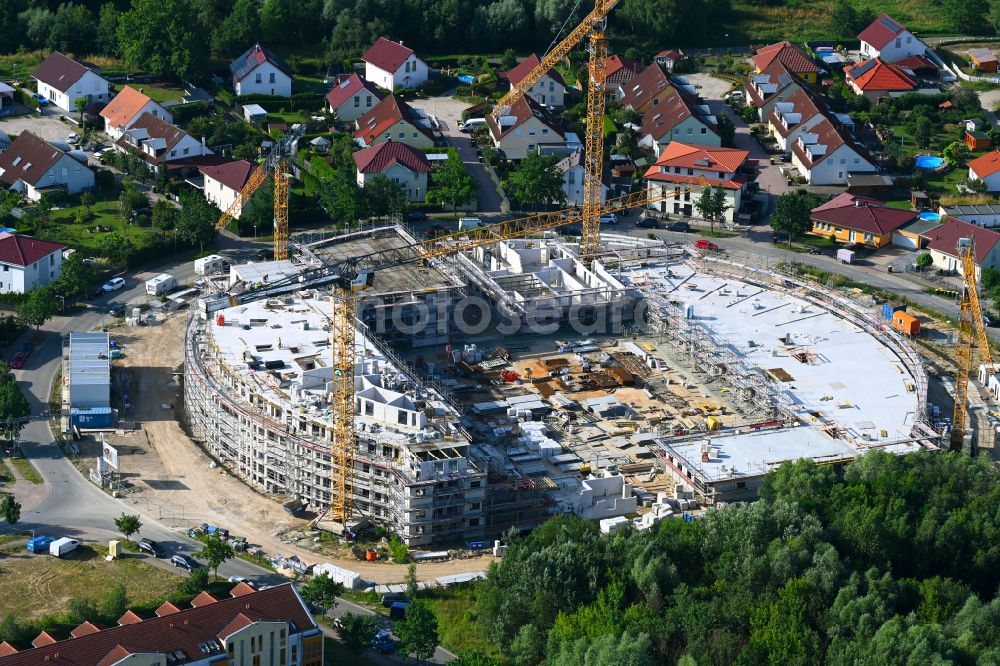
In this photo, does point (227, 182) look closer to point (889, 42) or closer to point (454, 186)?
point (454, 186)

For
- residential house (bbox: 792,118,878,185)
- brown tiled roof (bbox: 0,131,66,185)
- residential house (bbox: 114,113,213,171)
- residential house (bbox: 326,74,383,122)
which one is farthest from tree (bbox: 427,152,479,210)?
brown tiled roof (bbox: 0,131,66,185)

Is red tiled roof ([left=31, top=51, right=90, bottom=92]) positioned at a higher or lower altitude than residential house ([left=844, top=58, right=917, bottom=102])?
lower

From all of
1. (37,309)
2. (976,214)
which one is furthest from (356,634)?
(976,214)

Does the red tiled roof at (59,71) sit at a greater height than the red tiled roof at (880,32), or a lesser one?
lesser

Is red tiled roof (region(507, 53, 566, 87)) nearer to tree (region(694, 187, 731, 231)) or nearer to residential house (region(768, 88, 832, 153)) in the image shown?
residential house (region(768, 88, 832, 153))

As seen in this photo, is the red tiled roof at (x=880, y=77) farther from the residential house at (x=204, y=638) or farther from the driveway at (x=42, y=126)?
the residential house at (x=204, y=638)

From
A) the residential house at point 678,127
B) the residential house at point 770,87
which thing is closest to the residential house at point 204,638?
the residential house at point 678,127
